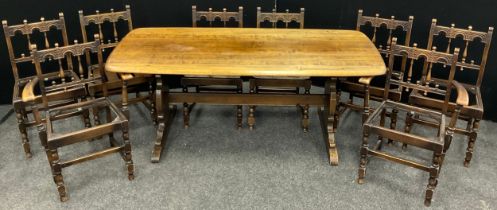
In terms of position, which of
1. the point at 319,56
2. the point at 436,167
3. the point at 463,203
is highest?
the point at 319,56

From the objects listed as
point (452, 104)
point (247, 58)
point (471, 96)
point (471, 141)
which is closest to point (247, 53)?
point (247, 58)

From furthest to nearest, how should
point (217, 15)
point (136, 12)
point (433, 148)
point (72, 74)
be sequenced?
point (136, 12), point (217, 15), point (72, 74), point (433, 148)

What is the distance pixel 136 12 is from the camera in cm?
403

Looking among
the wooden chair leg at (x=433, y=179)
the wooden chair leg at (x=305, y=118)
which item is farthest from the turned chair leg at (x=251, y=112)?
the wooden chair leg at (x=433, y=179)

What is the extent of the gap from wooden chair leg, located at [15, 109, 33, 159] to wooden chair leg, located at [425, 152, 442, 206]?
2740 mm

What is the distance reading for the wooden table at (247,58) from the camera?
106 inches

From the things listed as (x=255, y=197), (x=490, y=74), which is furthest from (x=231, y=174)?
(x=490, y=74)

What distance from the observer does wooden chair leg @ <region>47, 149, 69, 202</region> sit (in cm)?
260

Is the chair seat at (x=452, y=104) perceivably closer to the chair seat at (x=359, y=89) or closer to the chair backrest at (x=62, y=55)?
the chair seat at (x=359, y=89)

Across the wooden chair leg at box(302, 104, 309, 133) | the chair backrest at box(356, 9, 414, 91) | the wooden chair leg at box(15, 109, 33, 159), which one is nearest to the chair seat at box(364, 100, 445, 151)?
the chair backrest at box(356, 9, 414, 91)

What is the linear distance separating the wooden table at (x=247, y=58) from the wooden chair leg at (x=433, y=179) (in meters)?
0.60

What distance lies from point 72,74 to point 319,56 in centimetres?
181

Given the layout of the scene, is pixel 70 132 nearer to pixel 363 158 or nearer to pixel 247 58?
pixel 247 58

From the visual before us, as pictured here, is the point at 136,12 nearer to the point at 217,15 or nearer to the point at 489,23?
the point at 217,15
